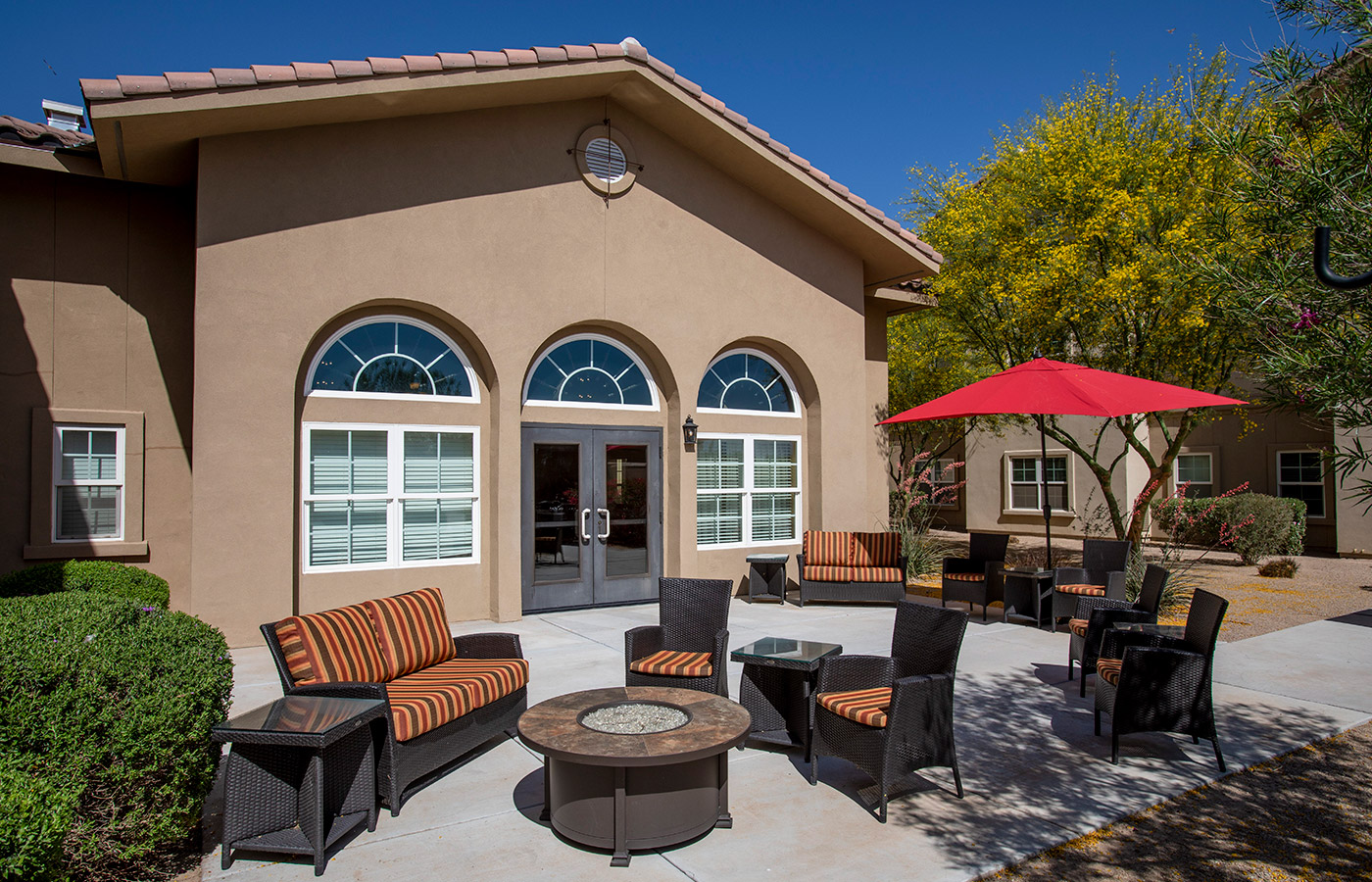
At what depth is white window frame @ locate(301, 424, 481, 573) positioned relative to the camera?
9.02m

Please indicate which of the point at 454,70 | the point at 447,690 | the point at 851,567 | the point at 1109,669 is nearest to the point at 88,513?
the point at 454,70

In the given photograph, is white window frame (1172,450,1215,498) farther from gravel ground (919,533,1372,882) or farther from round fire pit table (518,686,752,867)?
round fire pit table (518,686,752,867)

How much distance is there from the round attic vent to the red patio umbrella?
16.3 ft

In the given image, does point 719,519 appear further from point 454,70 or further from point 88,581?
point 88,581

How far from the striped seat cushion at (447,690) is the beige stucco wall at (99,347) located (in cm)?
540

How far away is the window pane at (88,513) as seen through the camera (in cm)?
882

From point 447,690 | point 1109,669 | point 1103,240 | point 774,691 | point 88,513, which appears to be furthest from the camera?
point 1103,240

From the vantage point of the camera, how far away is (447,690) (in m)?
4.98

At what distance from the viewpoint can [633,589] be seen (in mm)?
11125

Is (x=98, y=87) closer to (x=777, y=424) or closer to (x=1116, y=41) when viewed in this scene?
(x=777, y=424)

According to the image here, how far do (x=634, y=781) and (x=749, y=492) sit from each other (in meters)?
8.43

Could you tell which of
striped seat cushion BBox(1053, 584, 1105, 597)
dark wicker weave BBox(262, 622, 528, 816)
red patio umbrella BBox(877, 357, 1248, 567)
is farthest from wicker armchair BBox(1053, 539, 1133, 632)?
dark wicker weave BBox(262, 622, 528, 816)

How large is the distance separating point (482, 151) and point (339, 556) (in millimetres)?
4995

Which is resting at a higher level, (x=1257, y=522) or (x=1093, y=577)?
(x=1257, y=522)
